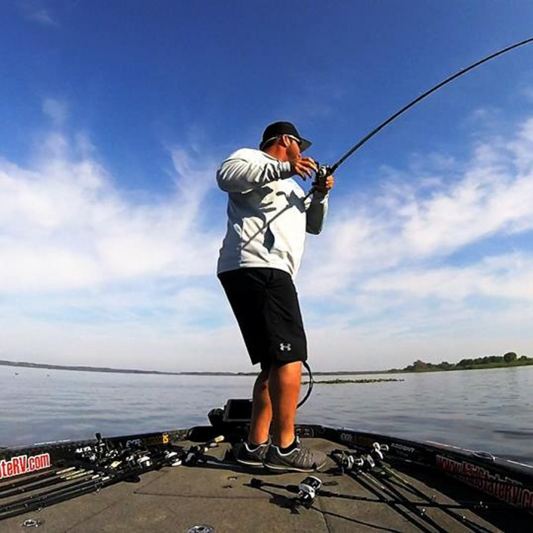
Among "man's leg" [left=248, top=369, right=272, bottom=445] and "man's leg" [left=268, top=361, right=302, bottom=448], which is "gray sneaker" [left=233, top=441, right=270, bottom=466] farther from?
"man's leg" [left=268, top=361, right=302, bottom=448]

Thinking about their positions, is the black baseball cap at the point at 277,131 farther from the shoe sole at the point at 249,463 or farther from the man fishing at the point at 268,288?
the shoe sole at the point at 249,463

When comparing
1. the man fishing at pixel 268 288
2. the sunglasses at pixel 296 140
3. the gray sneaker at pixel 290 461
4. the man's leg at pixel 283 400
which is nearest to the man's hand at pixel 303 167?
the man fishing at pixel 268 288

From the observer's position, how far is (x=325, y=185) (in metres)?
3.78

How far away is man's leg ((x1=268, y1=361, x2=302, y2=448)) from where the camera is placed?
10.6 ft

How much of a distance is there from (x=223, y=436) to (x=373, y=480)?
6.66 ft

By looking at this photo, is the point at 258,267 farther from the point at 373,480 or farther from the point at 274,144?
the point at 373,480

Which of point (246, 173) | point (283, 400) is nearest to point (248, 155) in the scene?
point (246, 173)

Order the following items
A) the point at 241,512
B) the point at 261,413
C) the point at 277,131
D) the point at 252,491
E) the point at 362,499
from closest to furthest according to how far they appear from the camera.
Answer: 1. the point at 241,512
2. the point at 362,499
3. the point at 252,491
4. the point at 261,413
5. the point at 277,131

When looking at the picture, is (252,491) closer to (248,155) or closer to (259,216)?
(259,216)

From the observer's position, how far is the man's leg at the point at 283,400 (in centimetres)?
322

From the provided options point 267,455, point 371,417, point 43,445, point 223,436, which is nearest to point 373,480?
point 267,455

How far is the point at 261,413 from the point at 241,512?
42.2 inches

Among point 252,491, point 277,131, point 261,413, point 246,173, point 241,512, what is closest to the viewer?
point 241,512

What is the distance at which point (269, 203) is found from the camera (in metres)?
3.59
